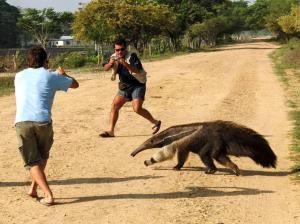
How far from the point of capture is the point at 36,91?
18.2 feet

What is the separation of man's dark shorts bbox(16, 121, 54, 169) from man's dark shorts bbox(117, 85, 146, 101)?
4.02 metres

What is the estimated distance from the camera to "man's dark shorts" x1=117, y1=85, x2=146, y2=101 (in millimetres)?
9609

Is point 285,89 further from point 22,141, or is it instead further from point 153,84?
point 22,141

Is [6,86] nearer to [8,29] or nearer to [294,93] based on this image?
[294,93]

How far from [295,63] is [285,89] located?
36.4 feet

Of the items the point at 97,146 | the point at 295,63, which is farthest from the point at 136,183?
the point at 295,63

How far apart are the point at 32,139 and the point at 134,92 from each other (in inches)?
165

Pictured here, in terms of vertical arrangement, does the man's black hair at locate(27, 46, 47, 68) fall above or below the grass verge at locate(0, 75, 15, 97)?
above

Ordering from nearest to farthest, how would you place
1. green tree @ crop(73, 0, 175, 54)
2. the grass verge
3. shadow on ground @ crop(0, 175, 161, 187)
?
shadow on ground @ crop(0, 175, 161, 187), the grass verge, green tree @ crop(73, 0, 175, 54)

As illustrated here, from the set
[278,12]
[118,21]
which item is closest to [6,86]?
[118,21]

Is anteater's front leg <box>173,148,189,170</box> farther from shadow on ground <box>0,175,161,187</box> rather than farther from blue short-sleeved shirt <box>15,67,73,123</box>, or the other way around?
blue short-sleeved shirt <box>15,67,73,123</box>

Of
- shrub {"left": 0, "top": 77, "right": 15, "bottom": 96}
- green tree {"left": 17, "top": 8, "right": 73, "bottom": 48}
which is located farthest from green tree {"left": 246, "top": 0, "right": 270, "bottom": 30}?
shrub {"left": 0, "top": 77, "right": 15, "bottom": 96}

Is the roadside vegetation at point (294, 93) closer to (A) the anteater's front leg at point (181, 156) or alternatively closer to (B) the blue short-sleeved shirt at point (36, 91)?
(A) the anteater's front leg at point (181, 156)

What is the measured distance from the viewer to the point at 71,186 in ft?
21.8
